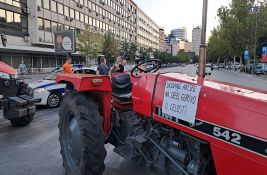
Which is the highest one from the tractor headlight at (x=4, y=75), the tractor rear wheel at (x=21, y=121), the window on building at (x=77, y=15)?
the window on building at (x=77, y=15)

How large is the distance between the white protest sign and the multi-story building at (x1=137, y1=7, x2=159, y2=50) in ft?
349

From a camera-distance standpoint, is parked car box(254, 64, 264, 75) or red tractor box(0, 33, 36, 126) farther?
parked car box(254, 64, 264, 75)

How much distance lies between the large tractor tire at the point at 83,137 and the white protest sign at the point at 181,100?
3.07 feet

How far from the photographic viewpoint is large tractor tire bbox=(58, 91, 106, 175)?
353cm

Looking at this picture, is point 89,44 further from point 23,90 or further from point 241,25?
point 23,90

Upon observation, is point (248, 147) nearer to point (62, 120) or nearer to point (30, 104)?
point (62, 120)

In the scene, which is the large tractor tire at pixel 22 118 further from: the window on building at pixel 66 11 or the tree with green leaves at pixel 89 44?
the window on building at pixel 66 11

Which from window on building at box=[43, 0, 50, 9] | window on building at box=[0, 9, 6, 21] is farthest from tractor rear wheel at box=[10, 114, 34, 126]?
window on building at box=[43, 0, 50, 9]

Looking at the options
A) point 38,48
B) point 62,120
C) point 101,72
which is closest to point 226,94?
point 62,120

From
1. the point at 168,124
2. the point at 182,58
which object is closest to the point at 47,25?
the point at 168,124

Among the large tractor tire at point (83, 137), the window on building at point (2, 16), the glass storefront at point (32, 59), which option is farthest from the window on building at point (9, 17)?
the large tractor tire at point (83, 137)

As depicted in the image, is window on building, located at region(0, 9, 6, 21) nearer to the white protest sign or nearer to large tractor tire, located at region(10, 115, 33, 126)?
large tractor tire, located at region(10, 115, 33, 126)

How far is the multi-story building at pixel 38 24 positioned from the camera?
38.6 meters

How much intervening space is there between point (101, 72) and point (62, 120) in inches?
328
